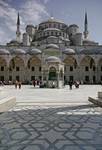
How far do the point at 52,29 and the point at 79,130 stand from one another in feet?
142

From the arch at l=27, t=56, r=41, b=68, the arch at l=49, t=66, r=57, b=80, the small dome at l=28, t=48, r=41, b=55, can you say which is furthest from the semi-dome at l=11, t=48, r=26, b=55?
the arch at l=49, t=66, r=57, b=80

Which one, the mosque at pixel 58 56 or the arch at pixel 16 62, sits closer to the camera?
the mosque at pixel 58 56

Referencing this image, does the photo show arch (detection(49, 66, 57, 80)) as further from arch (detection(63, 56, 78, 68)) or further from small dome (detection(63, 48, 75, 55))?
arch (detection(63, 56, 78, 68))

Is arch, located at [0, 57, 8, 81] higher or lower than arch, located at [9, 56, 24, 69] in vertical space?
lower

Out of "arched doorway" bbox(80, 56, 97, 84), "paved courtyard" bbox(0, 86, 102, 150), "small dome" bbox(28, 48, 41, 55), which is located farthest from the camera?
"arched doorway" bbox(80, 56, 97, 84)

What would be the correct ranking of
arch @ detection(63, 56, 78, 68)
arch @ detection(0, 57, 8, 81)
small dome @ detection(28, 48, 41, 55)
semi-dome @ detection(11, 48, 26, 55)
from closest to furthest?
small dome @ detection(28, 48, 41, 55) → semi-dome @ detection(11, 48, 26, 55) → arch @ detection(0, 57, 8, 81) → arch @ detection(63, 56, 78, 68)

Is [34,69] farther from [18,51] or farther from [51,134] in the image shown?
[51,134]

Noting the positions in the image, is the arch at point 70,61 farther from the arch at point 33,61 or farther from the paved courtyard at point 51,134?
the paved courtyard at point 51,134

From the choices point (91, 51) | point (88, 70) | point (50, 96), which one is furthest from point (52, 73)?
point (91, 51)

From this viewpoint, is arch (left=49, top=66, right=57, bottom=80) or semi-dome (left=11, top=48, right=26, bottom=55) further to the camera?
semi-dome (left=11, top=48, right=26, bottom=55)

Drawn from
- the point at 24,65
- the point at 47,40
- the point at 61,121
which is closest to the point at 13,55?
the point at 24,65

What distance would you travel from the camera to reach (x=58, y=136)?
3.41 meters

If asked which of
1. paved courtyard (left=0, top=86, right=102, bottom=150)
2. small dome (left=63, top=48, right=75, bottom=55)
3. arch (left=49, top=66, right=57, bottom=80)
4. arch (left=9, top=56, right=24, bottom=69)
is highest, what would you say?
small dome (left=63, top=48, right=75, bottom=55)

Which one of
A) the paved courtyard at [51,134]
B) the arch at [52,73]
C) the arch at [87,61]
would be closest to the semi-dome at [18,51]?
the arch at [87,61]
